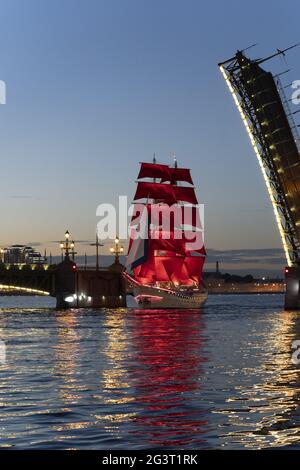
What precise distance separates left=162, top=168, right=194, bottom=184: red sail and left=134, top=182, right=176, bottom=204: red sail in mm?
2381

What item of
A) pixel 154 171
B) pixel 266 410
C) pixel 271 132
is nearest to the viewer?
pixel 266 410

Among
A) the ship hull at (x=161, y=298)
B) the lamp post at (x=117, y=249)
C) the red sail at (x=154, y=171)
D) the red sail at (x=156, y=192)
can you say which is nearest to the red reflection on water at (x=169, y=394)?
the lamp post at (x=117, y=249)

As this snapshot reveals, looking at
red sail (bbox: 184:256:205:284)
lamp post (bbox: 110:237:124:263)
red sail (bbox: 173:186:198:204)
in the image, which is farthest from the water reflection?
red sail (bbox: 173:186:198:204)

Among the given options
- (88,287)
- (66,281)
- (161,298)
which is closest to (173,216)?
(161,298)

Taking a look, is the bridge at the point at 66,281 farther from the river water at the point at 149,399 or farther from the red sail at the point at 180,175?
the river water at the point at 149,399

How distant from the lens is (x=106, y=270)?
318 feet

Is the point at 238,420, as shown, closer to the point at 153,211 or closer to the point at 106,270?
the point at 106,270

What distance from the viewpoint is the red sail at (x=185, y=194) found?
110 metres

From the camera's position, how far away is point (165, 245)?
103 m

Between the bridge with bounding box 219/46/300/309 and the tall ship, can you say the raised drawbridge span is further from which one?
the tall ship

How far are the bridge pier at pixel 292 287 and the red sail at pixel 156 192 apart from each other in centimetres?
3622

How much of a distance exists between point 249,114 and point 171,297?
47640 millimetres

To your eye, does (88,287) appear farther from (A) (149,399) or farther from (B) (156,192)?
(A) (149,399)

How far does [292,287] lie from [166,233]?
3625cm
